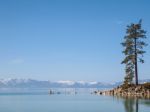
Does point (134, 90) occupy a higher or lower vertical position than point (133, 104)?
higher

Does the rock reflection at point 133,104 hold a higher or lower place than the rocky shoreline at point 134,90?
lower

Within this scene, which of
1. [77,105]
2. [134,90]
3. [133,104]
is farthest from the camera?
[134,90]

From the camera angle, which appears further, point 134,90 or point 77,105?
point 134,90

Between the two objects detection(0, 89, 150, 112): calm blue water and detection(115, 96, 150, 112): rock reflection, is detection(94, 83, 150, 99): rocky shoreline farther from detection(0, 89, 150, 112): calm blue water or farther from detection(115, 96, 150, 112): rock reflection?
detection(115, 96, 150, 112): rock reflection

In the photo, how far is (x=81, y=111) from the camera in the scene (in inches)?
1517

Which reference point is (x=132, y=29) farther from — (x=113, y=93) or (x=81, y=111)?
(x=81, y=111)

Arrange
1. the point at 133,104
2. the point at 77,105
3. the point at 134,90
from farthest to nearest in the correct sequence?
the point at 134,90
the point at 133,104
the point at 77,105

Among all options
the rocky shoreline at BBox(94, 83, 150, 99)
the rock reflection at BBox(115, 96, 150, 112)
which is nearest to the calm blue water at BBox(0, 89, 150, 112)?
the rock reflection at BBox(115, 96, 150, 112)

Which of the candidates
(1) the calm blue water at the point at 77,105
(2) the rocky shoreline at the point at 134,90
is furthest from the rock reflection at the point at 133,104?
(2) the rocky shoreline at the point at 134,90

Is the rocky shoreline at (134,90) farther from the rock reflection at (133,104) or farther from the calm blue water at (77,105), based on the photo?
the rock reflection at (133,104)

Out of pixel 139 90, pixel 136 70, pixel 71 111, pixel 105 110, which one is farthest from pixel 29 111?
pixel 136 70

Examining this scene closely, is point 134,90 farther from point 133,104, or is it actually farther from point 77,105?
point 77,105

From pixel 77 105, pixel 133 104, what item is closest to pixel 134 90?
pixel 133 104

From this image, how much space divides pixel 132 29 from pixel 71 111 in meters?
44.2
